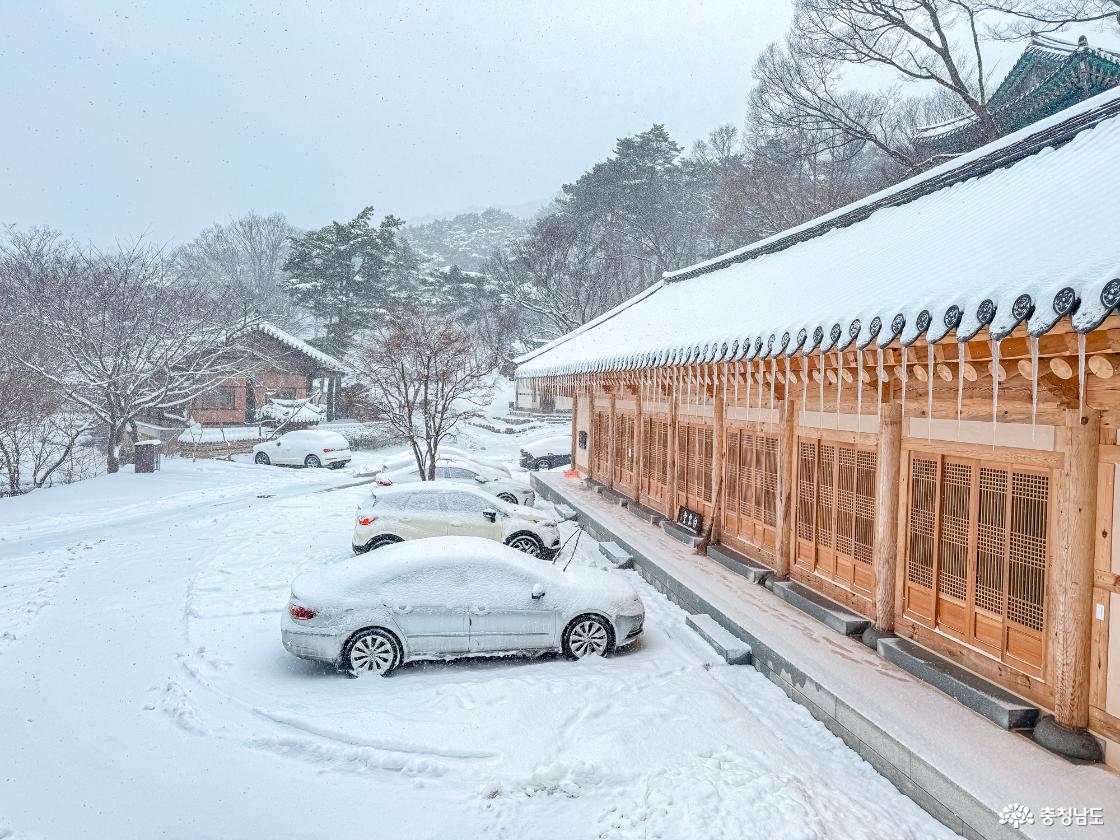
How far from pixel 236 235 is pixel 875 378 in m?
64.9

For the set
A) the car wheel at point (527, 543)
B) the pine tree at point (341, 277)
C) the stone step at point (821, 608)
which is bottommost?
the car wheel at point (527, 543)

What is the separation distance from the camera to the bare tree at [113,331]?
70.9 feet

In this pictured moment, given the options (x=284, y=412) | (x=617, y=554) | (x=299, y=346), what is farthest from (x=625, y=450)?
(x=299, y=346)

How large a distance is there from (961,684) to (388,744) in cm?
485

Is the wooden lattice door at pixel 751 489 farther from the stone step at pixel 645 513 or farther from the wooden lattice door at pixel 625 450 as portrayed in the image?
the wooden lattice door at pixel 625 450

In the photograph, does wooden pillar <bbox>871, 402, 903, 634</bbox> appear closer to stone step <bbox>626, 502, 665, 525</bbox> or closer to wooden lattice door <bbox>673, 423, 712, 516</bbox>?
wooden lattice door <bbox>673, 423, 712, 516</bbox>

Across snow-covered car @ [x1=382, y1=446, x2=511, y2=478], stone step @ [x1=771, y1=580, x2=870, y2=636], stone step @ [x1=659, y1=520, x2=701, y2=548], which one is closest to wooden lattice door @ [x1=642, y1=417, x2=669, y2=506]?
stone step @ [x1=659, y1=520, x2=701, y2=548]

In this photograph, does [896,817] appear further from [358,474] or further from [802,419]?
[358,474]

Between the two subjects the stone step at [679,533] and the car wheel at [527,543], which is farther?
the car wheel at [527,543]

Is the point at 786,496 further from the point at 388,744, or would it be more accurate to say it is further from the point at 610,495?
the point at 610,495

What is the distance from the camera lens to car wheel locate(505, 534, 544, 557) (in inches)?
476

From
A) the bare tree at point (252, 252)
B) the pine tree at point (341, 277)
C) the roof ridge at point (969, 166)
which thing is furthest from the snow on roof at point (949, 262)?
the bare tree at point (252, 252)

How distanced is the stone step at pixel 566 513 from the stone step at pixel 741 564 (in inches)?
205

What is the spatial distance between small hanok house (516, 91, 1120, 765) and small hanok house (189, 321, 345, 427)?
2968 centimetres
